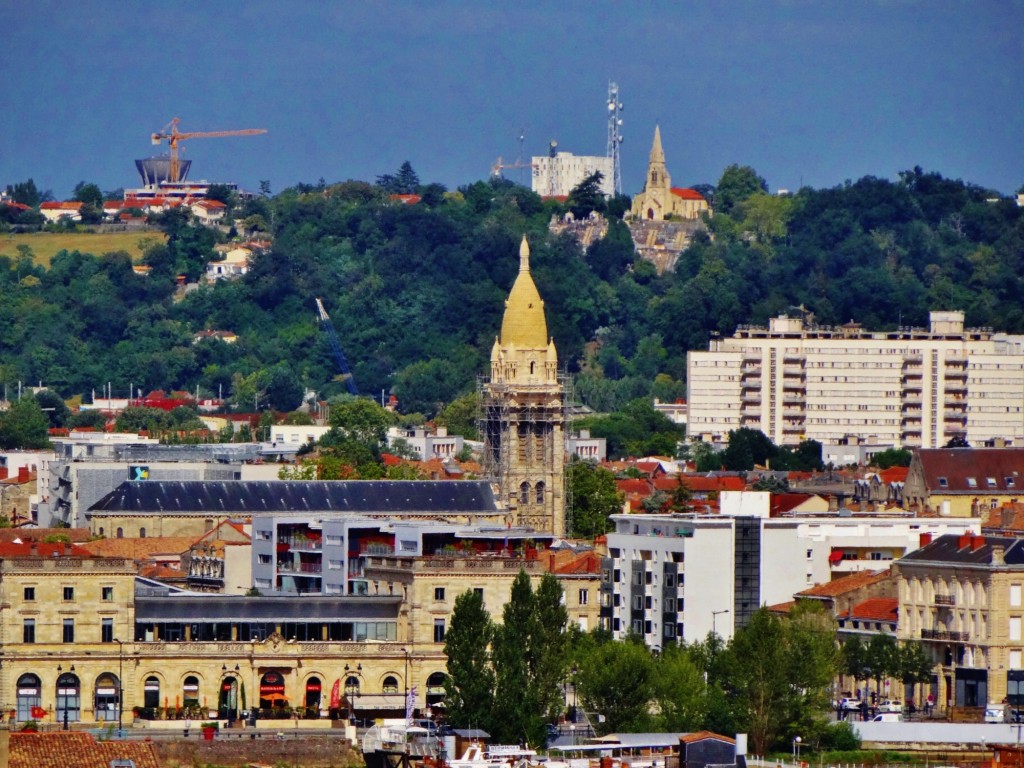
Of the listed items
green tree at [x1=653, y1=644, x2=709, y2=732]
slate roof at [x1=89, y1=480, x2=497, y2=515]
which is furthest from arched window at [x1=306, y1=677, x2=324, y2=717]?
slate roof at [x1=89, y1=480, x2=497, y2=515]

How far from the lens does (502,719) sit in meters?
76.4

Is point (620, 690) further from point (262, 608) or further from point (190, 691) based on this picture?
point (262, 608)

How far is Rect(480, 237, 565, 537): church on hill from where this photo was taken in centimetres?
12712

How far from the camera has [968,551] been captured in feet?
300

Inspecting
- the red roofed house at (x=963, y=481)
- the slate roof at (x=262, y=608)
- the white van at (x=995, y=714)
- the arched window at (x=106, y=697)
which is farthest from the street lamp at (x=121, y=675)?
the red roofed house at (x=963, y=481)

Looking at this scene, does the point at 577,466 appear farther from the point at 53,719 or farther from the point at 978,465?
the point at 53,719

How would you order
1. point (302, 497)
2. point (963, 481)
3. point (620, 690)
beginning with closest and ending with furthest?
point (620, 690) → point (302, 497) → point (963, 481)

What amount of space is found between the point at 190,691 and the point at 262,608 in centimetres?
355

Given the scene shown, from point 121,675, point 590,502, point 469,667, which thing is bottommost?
point 121,675

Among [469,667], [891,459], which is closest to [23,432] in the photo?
[891,459]

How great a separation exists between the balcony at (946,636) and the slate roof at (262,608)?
1355cm

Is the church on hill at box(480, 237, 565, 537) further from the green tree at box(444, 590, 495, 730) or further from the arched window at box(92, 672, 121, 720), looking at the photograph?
the green tree at box(444, 590, 495, 730)

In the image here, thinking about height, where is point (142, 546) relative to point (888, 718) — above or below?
above

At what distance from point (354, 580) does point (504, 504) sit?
32.7 metres
